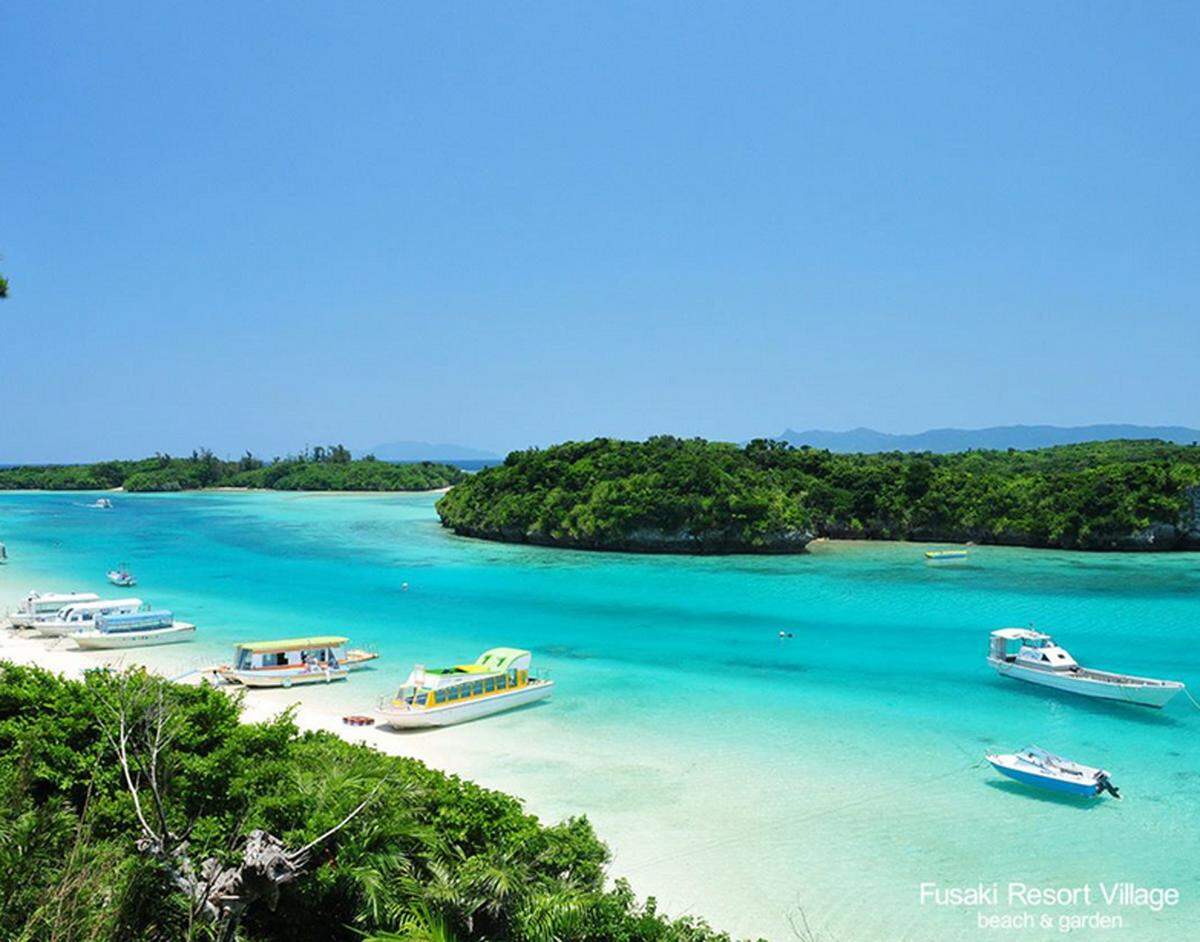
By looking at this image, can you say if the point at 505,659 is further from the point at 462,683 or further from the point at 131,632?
the point at 131,632

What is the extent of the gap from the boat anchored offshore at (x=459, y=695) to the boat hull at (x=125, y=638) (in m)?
11.9

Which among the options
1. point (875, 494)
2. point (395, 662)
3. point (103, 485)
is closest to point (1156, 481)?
point (875, 494)

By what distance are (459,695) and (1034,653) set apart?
1583 centimetres

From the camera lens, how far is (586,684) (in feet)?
71.8

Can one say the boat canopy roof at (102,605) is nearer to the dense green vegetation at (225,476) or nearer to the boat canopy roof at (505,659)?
the boat canopy roof at (505,659)

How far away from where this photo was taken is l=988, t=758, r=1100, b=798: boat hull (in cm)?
1380

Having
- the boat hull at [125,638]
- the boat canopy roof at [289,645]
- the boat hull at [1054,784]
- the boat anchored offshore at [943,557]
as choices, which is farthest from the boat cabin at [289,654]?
the boat anchored offshore at [943,557]

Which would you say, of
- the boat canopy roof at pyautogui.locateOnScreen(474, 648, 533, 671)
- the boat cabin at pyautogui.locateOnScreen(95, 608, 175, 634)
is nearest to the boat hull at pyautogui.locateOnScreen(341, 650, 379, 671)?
the boat canopy roof at pyautogui.locateOnScreen(474, 648, 533, 671)

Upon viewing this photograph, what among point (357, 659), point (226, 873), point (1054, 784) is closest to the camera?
point (226, 873)

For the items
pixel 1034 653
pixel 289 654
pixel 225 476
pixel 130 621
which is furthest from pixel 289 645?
pixel 225 476

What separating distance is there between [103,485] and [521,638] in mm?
139890

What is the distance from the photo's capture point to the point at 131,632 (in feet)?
87.2

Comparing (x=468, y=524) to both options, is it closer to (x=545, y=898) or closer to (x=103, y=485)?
(x=545, y=898)

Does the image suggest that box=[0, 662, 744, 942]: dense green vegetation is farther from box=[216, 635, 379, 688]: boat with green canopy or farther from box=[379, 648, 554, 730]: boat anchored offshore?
box=[216, 635, 379, 688]: boat with green canopy
